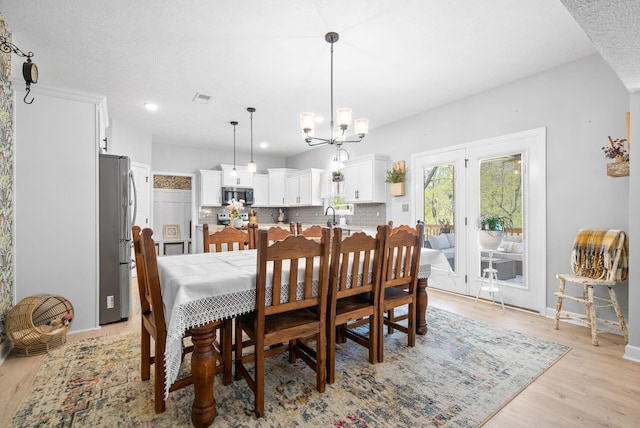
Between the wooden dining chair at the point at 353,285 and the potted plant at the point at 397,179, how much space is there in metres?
2.80

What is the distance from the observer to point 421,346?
2555 mm

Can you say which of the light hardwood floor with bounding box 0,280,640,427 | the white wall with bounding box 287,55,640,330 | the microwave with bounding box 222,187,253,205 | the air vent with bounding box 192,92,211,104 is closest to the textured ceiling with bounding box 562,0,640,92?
the white wall with bounding box 287,55,640,330

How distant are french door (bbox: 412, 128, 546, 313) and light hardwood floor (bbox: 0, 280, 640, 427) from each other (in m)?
0.83

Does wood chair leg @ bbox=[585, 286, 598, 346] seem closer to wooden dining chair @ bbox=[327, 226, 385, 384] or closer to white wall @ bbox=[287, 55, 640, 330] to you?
white wall @ bbox=[287, 55, 640, 330]

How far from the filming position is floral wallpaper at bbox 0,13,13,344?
2.36 meters

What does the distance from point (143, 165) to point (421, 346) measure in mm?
5320

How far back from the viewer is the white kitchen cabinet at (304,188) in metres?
6.57

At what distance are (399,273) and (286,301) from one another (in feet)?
3.29

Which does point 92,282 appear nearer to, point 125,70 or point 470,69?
point 125,70

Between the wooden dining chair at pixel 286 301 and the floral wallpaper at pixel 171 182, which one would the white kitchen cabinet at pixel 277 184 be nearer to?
the floral wallpaper at pixel 171 182

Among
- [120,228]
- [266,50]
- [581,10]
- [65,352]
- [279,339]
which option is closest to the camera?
[581,10]

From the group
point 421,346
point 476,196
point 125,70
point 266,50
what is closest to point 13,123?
point 125,70

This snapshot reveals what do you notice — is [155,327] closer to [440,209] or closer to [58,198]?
[58,198]

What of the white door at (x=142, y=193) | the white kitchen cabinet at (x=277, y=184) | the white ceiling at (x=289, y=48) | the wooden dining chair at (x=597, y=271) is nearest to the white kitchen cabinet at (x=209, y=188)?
the white door at (x=142, y=193)
